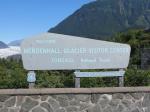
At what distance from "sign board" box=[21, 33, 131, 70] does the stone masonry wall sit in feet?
2.92

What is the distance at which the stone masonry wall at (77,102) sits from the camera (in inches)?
365

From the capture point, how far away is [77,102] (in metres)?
9.56

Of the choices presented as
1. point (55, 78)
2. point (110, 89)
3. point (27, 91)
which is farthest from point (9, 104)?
point (110, 89)

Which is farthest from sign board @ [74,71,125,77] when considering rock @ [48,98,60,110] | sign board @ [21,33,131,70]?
rock @ [48,98,60,110]

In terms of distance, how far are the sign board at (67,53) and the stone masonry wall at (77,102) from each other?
0.89 meters

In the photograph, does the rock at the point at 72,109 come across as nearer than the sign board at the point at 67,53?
Yes

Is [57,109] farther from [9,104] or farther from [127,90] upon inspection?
[127,90]

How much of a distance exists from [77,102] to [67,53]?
51.5 inches

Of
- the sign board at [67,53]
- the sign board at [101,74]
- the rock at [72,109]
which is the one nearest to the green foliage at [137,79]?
the sign board at [101,74]

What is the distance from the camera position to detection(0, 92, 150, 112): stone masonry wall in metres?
9.28

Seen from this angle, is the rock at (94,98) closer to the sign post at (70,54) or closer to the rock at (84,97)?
the rock at (84,97)

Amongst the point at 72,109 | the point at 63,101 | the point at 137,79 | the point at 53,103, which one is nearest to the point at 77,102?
the point at 72,109

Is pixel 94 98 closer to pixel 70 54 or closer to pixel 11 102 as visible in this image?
pixel 70 54

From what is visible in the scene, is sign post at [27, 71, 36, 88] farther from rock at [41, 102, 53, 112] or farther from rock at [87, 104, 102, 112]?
rock at [87, 104, 102, 112]
